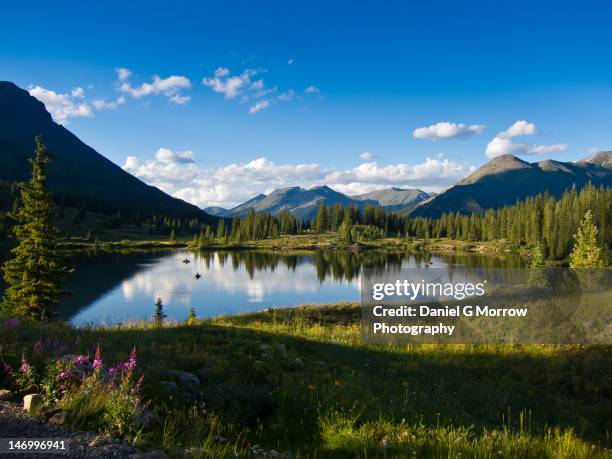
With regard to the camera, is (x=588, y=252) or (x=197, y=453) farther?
(x=588, y=252)

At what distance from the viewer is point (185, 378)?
9.90m

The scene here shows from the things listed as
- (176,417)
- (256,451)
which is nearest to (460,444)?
(256,451)

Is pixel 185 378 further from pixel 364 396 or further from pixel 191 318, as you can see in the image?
pixel 191 318

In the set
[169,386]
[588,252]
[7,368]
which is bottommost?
[169,386]

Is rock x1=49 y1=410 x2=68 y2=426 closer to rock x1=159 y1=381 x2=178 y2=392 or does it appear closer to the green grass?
the green grass

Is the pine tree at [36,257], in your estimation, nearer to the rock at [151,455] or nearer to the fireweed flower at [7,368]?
the fireweed flower at [7,368]

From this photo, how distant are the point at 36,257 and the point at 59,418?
25.0 m

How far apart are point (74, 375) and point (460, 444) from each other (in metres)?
6.87

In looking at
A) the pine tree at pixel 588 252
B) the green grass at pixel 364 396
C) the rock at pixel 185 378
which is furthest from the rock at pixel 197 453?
the pine tree at pixel 588 252

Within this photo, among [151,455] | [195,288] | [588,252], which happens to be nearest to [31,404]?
[151,455]

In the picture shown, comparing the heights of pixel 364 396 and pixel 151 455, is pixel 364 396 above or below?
below

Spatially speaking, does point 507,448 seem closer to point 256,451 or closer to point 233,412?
point 256,451

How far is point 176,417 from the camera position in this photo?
7121 millimetres

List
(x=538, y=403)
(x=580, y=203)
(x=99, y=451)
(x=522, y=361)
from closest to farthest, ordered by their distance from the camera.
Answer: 1. (x=99, y=451)
2. (x=538, y=403)
3. (x=522, y=361)
4. (x=580, y=203)
